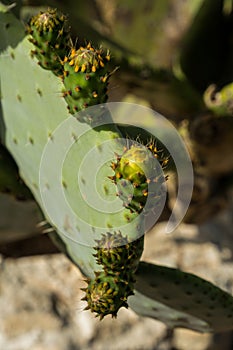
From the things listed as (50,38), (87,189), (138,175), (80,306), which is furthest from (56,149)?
(80,306)

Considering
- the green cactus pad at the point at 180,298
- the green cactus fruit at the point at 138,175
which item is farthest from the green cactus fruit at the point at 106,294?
the green cactus pad at the point at 180,298

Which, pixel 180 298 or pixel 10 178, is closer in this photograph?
pixel 180 298

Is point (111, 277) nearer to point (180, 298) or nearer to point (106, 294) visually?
point (106, 294)

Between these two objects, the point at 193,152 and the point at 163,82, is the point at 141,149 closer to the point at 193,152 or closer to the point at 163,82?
the point at 163,82

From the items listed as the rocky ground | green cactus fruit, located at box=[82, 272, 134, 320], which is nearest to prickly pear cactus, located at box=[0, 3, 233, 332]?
green cactus fruit, located at box=[82, 272, 134, 320]

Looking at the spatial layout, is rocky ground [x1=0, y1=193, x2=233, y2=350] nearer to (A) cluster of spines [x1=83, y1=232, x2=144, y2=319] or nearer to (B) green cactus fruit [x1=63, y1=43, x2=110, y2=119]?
(A) cluster of spines [x1=83, y1=232, x2=144, y2=319]

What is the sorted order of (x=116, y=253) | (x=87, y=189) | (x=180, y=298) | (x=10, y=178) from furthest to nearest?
1. (x=10, y=178)
2. (x=180, y=298)
3. (x=87, y=189)
4. (x=116, y=253)

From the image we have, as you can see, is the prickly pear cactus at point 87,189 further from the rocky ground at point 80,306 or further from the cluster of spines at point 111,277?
the rocky ground at point 80,306
